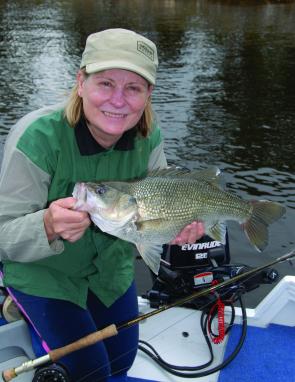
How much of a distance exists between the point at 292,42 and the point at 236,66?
23.1 feet

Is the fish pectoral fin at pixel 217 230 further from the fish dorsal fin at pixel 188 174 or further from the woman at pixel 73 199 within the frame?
the fish dorsal fin at pixel 188 174

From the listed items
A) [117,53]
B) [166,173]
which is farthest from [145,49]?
[166,173]

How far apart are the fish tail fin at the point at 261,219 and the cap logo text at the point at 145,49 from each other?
133cm

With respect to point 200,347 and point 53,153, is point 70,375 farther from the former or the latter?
point 53,153

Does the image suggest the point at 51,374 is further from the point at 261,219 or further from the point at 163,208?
the point at 261,219

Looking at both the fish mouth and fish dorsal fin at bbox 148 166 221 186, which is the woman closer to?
the fish mouth

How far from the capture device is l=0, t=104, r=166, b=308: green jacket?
118 inches

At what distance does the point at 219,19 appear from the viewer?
37406mm

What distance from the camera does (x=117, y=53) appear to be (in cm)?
308

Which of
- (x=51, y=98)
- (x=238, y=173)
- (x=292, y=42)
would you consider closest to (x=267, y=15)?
(x=292, y=42)

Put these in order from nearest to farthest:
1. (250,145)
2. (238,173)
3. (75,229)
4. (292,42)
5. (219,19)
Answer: (75,229) → (238,173) → (250,145) → (292,42) → (219,19)

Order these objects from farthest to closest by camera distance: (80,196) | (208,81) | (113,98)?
(208,81)
(113,98)
(80,196)

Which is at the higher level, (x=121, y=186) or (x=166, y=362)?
(x=121, y=186)

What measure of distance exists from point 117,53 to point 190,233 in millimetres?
1317
